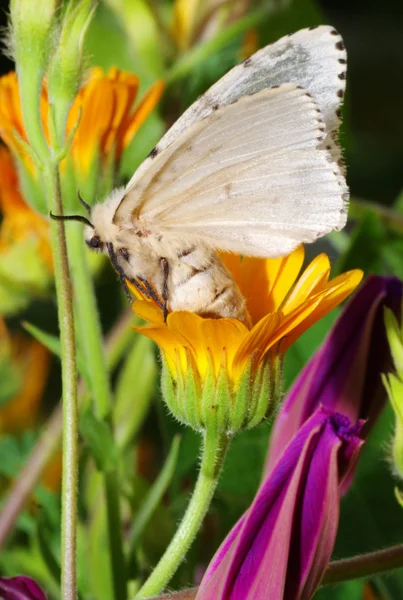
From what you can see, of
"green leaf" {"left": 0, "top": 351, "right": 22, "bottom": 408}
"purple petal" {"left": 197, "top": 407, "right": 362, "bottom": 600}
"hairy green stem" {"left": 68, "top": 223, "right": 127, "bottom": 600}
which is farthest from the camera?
"green leaf" {"left": 0, "top": 351, "right": 22, "bottom": 408}

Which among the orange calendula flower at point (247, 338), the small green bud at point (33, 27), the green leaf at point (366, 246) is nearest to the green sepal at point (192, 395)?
the orange calendula flower at point (247, 338)

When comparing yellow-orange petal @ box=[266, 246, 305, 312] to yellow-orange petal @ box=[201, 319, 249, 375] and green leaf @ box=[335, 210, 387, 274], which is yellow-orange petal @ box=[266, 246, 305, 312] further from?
green leaf @ box=[335, 210, 387, 274]

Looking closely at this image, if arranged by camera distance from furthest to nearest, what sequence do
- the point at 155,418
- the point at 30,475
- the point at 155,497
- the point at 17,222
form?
the point at 155,418 < the point at 17,222 < the point at 30,475 < the point at 155,497

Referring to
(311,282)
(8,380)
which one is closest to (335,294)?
(311,282)

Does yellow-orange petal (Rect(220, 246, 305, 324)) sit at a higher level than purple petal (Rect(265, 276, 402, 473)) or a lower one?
higher

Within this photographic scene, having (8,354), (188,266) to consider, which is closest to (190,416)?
(188,266)

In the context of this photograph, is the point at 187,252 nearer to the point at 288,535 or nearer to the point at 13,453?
the point at 288,535

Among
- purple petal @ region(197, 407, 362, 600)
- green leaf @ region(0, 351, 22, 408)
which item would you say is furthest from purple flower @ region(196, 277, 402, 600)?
green leaf @ region(0, 351, 22, 408)
